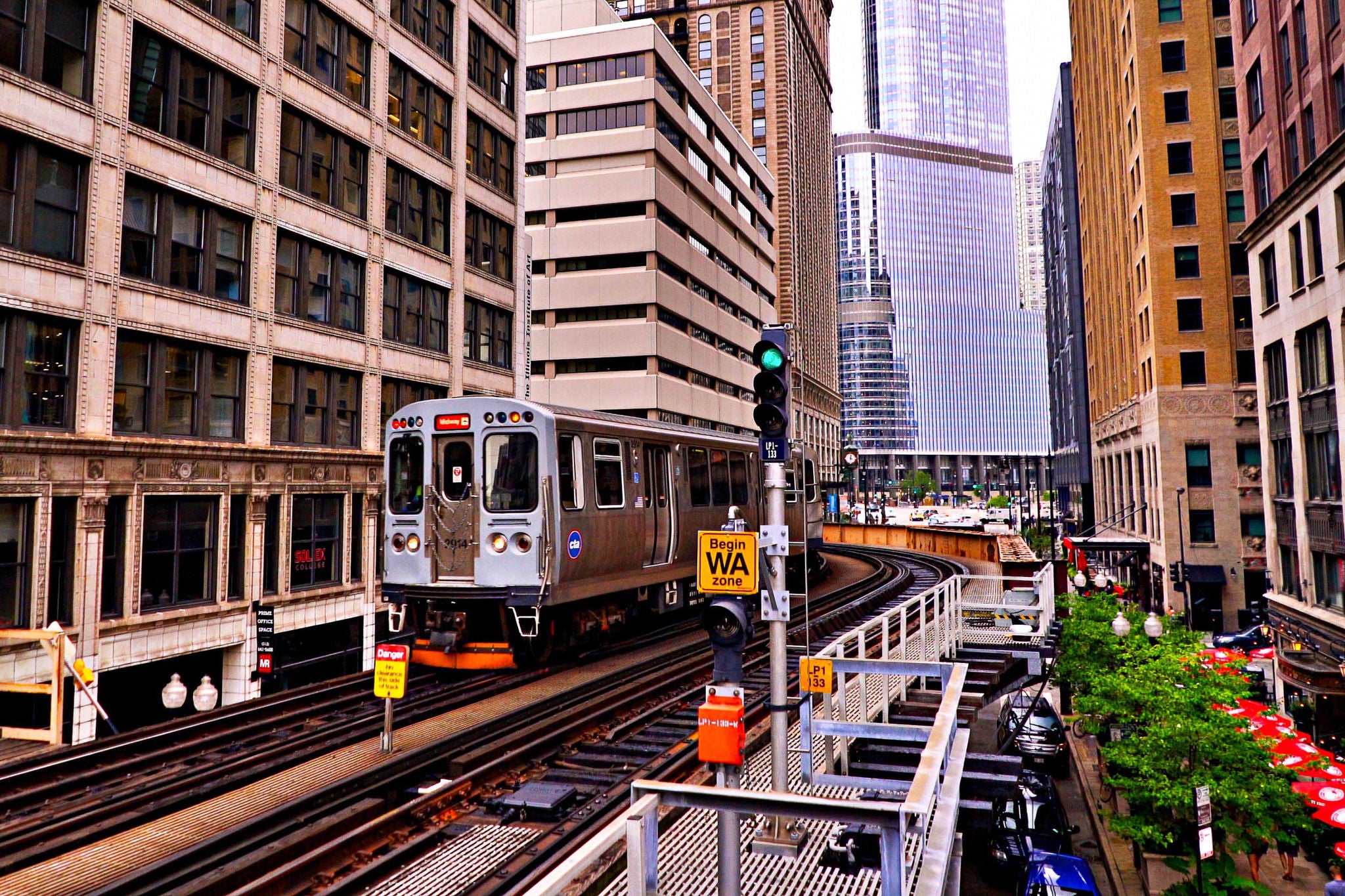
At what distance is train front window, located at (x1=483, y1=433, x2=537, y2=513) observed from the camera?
15.3 meters

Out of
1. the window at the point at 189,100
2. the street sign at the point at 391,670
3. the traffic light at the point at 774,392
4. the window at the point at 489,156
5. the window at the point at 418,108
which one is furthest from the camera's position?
the window at the point at 489,156

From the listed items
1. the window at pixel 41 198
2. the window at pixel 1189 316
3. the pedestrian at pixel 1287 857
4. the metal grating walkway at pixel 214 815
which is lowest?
the pedestrian at pixel 1287 857

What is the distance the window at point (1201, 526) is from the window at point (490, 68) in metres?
38.9

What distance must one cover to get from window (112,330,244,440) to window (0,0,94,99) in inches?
187

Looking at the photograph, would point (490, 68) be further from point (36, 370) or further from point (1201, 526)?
point (1201, 526)

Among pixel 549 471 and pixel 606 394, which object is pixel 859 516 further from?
pixel 549 471

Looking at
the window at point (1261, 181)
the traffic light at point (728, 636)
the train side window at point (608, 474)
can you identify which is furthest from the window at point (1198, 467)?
the traffic light at point (728, 636)

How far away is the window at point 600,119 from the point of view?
48281mm

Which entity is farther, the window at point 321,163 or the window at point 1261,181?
the window at point 1261,181

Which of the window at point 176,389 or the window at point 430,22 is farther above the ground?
the window at point 430,22

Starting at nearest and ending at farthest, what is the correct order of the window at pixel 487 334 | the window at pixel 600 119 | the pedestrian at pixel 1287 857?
Answer: the pedestrian at pixel 1287 857 < the window at pixel 487 334 < the window at pixel 600 119

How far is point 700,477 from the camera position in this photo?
67.8ft

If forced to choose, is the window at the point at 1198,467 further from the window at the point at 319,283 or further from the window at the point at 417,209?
the window at the point at 319,283

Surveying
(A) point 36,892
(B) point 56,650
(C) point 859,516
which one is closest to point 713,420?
(B) point 56,650
